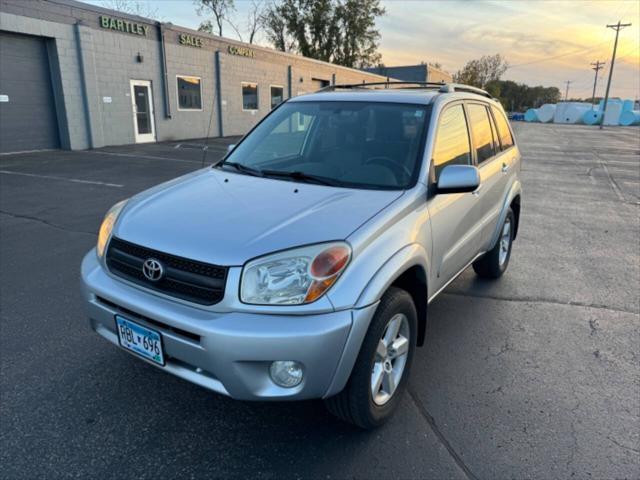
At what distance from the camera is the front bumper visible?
79.7 inches

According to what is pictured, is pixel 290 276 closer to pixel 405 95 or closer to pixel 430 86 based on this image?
pixel 405 95

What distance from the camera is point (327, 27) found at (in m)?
47.7

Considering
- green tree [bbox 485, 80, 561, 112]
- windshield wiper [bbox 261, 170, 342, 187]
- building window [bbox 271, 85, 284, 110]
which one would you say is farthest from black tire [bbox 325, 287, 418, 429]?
green tree [bbox 485, 80, 561, 112]

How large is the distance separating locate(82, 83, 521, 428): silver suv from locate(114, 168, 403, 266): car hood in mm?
10

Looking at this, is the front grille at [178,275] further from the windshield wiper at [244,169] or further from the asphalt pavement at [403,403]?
the windshield wiper at [244,169]

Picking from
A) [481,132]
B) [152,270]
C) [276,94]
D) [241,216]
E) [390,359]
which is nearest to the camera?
[152,270]

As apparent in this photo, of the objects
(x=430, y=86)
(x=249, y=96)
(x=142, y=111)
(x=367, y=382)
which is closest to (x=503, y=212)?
(x=430, y=86)

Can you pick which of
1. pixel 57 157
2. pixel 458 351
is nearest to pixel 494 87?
pixel 57 157

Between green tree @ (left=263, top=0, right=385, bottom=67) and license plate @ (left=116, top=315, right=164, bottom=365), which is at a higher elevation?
green tree @ (left=263, top=0, right=385, bottom=67)

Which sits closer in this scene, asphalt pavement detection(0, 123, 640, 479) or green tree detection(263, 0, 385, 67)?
asphalt pavement detection(0, 123, 640, 479)

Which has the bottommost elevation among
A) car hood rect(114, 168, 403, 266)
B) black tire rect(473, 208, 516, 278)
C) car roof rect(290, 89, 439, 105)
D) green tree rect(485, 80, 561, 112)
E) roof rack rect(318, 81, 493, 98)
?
black tire rect(473, 208, 516, 278)

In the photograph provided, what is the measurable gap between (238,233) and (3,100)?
48.2 ft

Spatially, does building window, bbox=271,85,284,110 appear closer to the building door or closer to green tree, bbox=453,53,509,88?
the building door

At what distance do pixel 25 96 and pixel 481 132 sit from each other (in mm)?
14701
